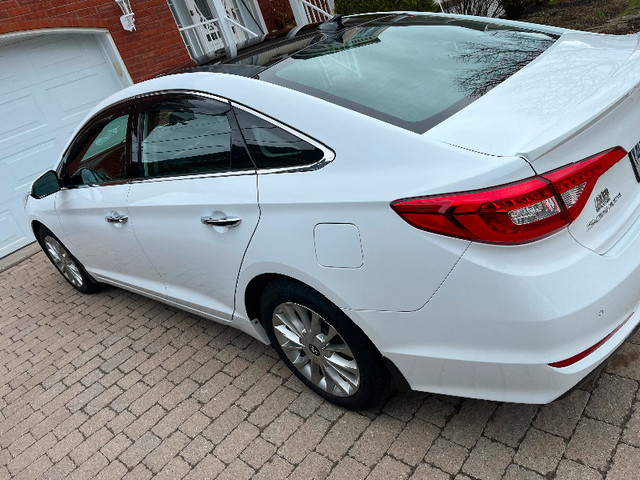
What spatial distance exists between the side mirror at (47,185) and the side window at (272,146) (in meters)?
2.10

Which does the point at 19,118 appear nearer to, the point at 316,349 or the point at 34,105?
the point at 34,105

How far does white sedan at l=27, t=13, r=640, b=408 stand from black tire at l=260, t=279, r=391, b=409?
0.04 ft

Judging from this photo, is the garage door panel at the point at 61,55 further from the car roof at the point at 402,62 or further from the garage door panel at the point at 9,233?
the car roof at the point at 402,62

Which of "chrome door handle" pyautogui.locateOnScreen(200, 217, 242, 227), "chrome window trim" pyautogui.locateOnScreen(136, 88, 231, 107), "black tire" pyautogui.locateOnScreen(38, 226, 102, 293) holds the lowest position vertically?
"black tire" pyautogui.locateOnScreen(38, 226, 102, 293)

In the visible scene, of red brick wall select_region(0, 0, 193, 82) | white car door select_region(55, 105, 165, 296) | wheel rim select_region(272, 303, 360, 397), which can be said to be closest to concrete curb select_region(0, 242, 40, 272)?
red brick wall select_region(0, 0, 193, 82)

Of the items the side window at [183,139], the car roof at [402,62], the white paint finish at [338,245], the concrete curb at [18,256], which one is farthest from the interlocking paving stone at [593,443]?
the concrete curb at [18,256]

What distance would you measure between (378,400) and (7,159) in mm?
6320

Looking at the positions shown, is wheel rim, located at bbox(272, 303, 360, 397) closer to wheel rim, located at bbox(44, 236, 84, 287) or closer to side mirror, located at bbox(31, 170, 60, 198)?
side mirror, located at bbox(31, 170, 60, 198)

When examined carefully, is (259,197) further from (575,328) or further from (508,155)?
(575,328)

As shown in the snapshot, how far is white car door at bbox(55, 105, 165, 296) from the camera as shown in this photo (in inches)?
126

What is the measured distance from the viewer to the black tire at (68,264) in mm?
4465

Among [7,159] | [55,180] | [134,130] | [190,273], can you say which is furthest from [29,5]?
[190,273]

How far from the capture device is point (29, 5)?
6.66 metres

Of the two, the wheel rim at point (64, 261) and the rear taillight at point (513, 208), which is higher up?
the rear taillight at point (513, 208)
